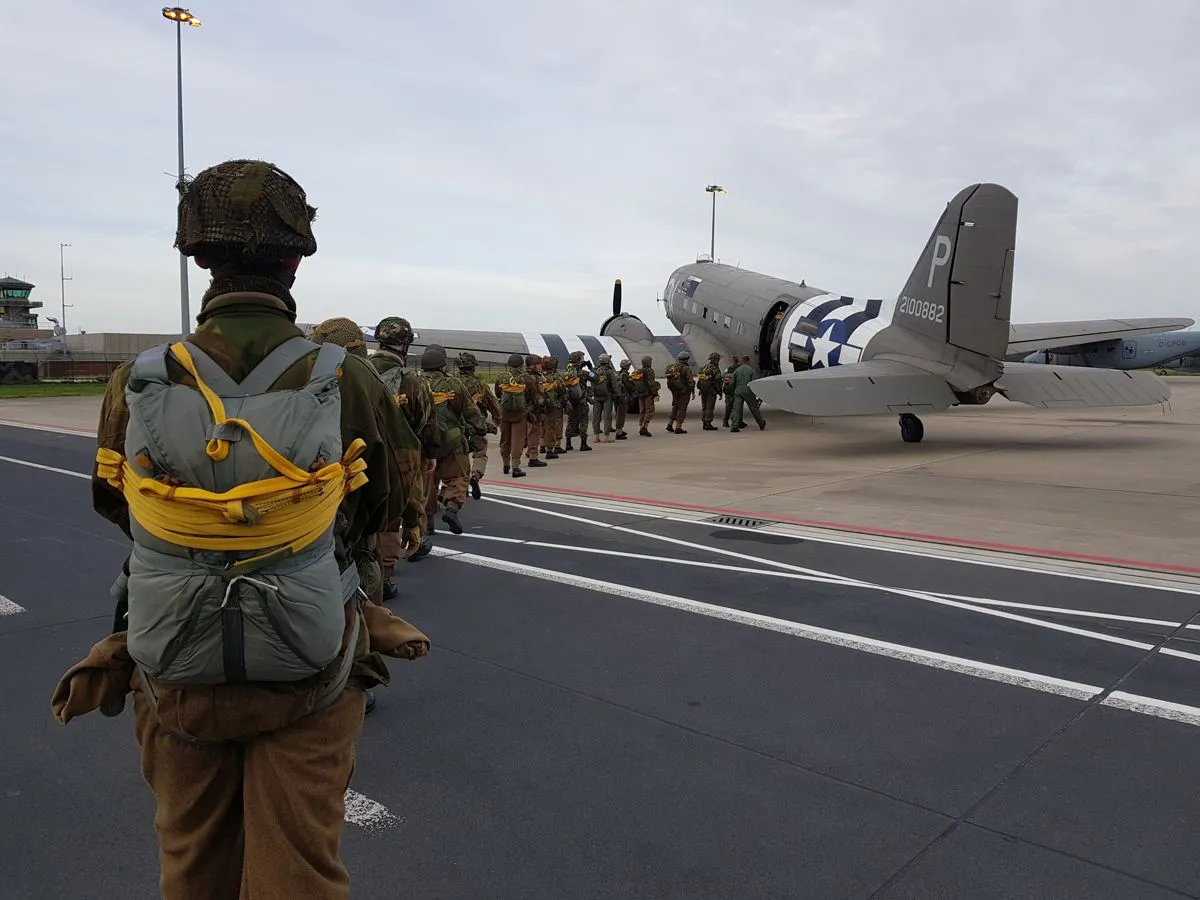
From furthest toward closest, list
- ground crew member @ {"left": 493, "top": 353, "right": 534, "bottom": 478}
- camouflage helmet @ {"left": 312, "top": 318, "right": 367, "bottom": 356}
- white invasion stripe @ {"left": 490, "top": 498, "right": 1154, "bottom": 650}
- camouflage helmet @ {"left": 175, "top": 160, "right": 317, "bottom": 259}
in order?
1. ground crew member @ {"left": 493, "top": 353, "right": 534, "bottom": 478}
2. white invasion stripe @ {"left": 490, "top": 498, "right": 1154, "bottom": 650}
3. camouflage helmet @ {"left": 312, "top": 318, "right": 367, "bottom": 356}
4. camouflage helmet @ {"left": 175, "top": 160, "right": 317, "bottom": 259}

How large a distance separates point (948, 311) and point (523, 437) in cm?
788

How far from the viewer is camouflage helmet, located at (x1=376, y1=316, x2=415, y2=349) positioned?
21.3 feet

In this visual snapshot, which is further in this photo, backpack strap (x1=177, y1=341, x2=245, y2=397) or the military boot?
the military boot

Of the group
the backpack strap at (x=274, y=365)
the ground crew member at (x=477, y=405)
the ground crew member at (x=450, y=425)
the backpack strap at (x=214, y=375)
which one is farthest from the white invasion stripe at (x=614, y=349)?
the backpack strap at (x=214, y=375)

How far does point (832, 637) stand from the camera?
5.80 m

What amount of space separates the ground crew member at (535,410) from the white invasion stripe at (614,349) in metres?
10.6

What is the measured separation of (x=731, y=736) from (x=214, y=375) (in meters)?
3.16

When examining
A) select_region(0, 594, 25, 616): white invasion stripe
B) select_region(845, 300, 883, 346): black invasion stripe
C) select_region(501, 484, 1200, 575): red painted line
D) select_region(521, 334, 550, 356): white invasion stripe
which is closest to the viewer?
select_region(0, 594, 25, 616): white invasion stripe

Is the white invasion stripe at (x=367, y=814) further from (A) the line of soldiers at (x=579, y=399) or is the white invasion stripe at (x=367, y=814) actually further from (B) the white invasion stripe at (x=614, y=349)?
(B) the white invasion stripe at (x=614, y=349)

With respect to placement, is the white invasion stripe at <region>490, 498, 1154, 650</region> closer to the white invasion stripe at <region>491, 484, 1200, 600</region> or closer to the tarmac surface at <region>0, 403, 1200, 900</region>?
the tarmac surface at <region>0, 403, 1200, 900</region>

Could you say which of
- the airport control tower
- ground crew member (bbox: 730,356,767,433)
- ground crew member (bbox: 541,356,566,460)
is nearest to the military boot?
ground crew member (bbox: 541,356,566,460)

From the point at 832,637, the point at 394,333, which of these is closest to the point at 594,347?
the point at 394,333

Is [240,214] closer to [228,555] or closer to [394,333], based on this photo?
[228,555]

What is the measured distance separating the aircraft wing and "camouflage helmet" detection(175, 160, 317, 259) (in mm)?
26690
